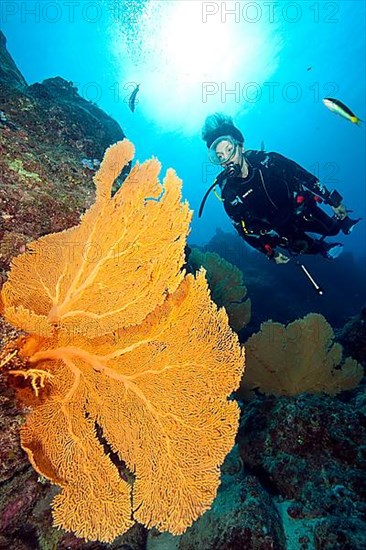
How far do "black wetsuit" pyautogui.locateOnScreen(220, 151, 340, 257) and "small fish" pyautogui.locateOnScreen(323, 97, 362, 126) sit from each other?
1130 millimetres

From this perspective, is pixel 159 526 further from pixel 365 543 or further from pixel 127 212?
pixel 127 212

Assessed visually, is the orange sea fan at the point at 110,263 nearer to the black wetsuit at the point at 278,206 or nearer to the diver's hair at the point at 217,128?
the black wetsuit at the point at 278,206

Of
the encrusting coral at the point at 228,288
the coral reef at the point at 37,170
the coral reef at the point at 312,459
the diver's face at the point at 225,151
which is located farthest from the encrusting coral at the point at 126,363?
the encrusting coral at the point at 228,288

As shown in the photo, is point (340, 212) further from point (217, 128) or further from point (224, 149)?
point (217, 128)

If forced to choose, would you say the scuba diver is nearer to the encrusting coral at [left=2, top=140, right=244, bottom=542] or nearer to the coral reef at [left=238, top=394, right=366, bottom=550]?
the coral reef at [left=238, top=394, right=366, bottom=550]

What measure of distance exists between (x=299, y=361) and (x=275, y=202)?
8.96 ft

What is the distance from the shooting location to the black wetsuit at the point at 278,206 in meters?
5.62

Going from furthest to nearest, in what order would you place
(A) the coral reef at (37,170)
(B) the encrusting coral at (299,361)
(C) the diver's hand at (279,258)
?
(B) the encrusting coral at (299,361) → (C) the diver's hand at (279,258) → (A) the coral reef at (37,170)

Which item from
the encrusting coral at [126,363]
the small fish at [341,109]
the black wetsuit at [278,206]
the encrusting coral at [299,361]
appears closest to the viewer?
the encrusting coral at [126,363]

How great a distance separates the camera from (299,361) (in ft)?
18.1

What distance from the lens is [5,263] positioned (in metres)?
2.58

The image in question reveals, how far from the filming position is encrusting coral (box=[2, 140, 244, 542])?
2.31 meters

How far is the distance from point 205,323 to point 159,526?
1424 mm

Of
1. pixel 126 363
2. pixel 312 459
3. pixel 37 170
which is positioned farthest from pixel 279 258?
pixel 37 170
